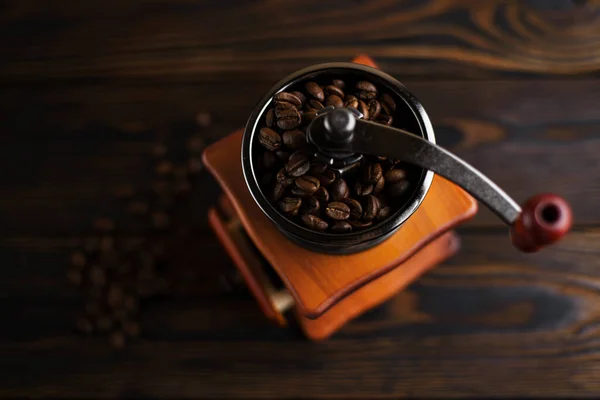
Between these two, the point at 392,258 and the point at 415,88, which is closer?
the point at 392,258

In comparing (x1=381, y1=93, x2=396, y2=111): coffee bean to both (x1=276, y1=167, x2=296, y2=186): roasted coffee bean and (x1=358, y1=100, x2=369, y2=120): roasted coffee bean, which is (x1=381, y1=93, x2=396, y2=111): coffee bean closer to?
(x1=358, y1=100, x2=369, y2=120): roasted coffee bean

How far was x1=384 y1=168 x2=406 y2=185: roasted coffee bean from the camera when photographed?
23.1 inches

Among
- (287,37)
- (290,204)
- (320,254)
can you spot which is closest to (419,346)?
(320,254)

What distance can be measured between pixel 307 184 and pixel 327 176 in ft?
0.08

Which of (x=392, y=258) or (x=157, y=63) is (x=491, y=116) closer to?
(x=392, y=258)

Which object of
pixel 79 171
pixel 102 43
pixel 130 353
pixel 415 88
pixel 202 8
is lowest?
pixel 130 353

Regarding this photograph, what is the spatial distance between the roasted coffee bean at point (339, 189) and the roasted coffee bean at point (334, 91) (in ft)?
0.30

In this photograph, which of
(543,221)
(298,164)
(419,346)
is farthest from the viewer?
(419,346)

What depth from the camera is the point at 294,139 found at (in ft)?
1.91

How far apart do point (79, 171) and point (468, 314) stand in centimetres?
69

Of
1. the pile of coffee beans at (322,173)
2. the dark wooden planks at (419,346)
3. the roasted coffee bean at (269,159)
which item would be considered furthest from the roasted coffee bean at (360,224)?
the dark wooden planks at (419,346)

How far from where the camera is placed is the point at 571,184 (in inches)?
37.3

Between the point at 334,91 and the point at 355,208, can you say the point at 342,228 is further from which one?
the point at 334,91

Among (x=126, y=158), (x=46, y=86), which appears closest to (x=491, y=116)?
(x=126, y=158)
